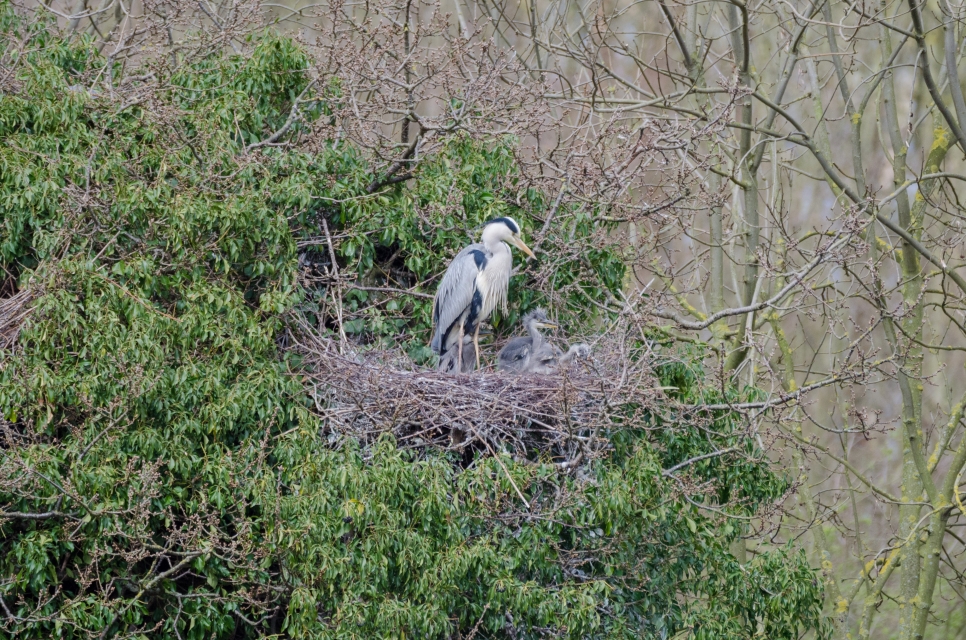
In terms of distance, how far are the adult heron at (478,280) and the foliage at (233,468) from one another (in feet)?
0.86

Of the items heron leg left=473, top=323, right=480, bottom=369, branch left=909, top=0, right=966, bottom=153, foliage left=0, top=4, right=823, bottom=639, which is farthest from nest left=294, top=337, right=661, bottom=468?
branch left=909, top=0, right=966, bottom=153

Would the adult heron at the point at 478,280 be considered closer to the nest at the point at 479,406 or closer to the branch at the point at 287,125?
the nest at the point at 479,406

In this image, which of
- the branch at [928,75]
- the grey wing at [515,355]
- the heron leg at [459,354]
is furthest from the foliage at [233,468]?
the branch at [928,75]

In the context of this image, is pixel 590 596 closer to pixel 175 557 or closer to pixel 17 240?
pixel 175 557

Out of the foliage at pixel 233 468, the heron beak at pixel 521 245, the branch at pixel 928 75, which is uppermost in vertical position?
the branch at pixel 928 75

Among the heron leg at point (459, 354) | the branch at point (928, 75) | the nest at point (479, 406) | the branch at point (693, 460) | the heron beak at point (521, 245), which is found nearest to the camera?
the nest at point (479, 406)

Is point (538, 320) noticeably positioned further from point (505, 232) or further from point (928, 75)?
point (928, 75)

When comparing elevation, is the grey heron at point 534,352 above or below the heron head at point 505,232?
below

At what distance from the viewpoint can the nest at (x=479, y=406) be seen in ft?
21.4

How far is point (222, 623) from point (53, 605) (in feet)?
2.98

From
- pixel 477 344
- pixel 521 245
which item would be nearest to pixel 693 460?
pixel 521 245

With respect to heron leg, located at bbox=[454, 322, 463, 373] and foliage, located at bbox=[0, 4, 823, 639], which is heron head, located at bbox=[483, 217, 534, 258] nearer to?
foliage, located at bbox=[0, 4, 823, 639]

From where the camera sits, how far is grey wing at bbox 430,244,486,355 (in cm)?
765

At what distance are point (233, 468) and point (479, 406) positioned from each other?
1453 mm
